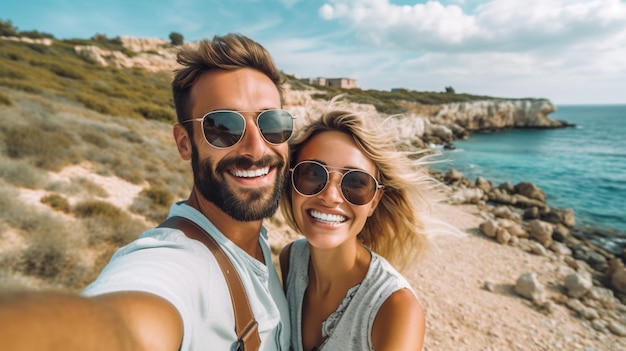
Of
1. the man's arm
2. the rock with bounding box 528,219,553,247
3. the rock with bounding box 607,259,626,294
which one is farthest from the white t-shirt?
the rock with bounding box 528,219,553,247

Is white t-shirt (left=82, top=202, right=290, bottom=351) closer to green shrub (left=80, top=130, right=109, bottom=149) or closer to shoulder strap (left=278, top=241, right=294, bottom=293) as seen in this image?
shoulder strap (left=278, top=241, right=294, bottom=293)

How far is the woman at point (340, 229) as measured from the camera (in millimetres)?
1749

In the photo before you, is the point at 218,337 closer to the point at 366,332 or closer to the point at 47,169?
the point at 366,332

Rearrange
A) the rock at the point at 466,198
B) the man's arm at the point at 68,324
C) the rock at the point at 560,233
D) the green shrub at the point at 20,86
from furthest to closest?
1. the rock at the point at 466,198
2. the green shrub at the point at 20,86
3. the rock at the point at 560,233
4. the man's arm at the point at 68,324

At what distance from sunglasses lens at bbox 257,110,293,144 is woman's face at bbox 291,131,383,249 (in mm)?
249

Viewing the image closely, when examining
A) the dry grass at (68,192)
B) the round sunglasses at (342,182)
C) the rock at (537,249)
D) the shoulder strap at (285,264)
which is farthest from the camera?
the rock at (537,249)

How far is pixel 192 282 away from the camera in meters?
1.19

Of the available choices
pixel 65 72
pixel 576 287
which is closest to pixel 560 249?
pixel 576 287

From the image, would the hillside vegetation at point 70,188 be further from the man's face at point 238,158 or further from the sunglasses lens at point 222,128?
the sunglasses lens at point 222,128

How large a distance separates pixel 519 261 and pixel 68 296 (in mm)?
9965

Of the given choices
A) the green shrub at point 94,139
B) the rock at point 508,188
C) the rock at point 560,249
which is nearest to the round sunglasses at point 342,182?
the green shrub at point 94,139

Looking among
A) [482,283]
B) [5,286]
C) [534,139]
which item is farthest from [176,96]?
[534,139]

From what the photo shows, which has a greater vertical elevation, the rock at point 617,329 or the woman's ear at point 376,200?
the woman's ear at point 376,200

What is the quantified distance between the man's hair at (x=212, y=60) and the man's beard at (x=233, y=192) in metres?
0.36
